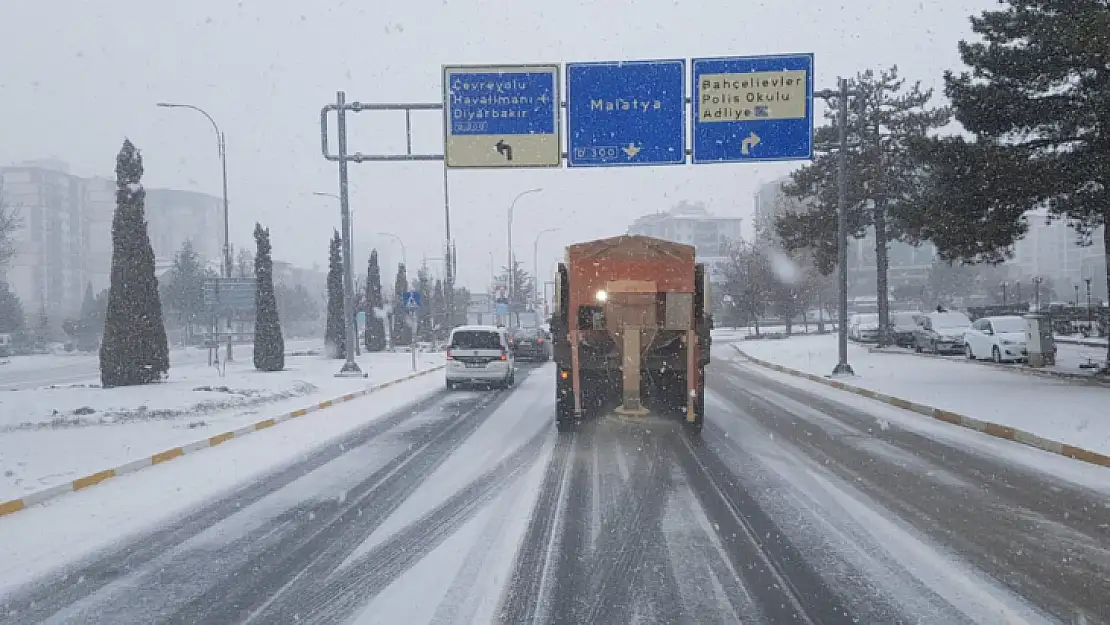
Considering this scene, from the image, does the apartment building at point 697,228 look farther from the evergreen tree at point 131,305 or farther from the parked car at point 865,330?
the evergreen tree at point 131,305

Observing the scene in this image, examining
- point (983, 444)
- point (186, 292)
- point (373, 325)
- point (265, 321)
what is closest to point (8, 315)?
point (186, 292)

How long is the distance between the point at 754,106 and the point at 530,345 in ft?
60.2

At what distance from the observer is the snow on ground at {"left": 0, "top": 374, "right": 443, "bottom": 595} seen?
664 centimetres

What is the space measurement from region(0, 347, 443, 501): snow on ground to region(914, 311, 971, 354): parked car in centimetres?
2310

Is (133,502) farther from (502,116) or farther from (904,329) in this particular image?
(904,329)

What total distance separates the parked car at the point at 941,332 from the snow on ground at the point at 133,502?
88.9 feet

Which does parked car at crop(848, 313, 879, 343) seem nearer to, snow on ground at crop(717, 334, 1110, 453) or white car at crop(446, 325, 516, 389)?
snow on ground at crop(717, 334, 1110, 453)

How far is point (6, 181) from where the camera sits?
152 m

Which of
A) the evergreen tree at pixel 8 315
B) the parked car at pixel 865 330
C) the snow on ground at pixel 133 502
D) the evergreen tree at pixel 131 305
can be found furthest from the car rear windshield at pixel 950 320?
the evergreen tree at pixel 8 315

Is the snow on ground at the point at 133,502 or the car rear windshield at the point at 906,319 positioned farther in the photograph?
the car rear windshield at the point at 906,319

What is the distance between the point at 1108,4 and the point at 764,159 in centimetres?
777

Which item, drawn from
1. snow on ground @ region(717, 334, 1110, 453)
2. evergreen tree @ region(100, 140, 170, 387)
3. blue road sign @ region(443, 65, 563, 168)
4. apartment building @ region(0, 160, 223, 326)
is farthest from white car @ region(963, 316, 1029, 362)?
apartment building @ region(0, 160, 223, 326)

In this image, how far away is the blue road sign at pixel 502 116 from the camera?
787 inches

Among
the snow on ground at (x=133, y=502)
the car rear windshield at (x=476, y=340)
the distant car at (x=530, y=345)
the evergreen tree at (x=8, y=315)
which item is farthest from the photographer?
the evergreen tree at (x=8, y=315)
